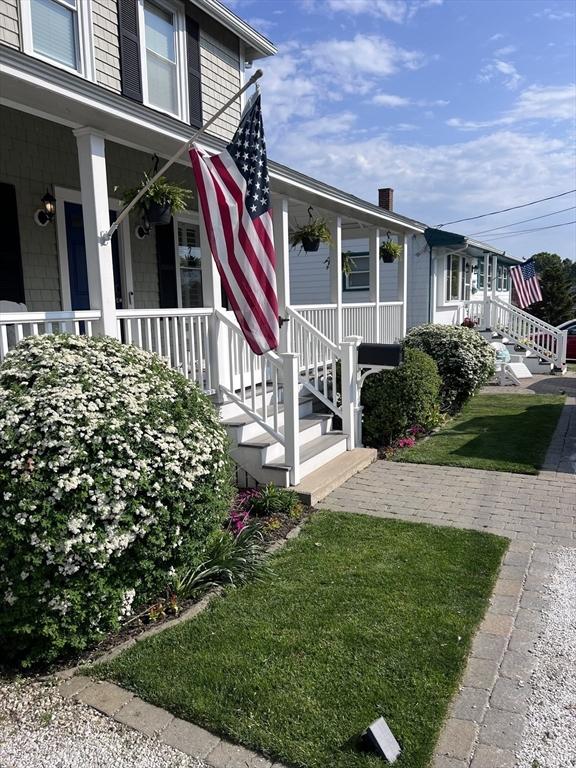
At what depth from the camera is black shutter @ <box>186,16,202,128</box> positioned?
368 inches

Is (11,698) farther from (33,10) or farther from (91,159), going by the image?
(33,10)

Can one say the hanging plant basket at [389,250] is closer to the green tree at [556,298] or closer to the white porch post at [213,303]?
the white porch post at [213,303]

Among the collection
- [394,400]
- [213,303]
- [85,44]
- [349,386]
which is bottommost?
[394,400]

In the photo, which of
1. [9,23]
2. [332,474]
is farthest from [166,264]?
[332,474]

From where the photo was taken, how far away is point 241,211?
4.84 meters

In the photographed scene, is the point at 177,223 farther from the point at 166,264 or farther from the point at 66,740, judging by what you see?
the point at 66,740

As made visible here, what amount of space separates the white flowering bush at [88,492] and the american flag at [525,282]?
66.4 feet

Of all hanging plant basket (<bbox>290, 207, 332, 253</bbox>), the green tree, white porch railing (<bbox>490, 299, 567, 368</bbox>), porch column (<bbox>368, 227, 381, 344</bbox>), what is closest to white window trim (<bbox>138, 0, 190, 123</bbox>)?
hanging plant basket (<bbox>290, 207, 332, 253</bbox>)

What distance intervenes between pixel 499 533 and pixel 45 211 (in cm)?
601

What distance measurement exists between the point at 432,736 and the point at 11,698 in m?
2.03

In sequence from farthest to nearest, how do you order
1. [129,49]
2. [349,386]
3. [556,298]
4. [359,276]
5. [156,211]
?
[556,298] → [359,276] → [129,49] → [349,386] → [156,211]

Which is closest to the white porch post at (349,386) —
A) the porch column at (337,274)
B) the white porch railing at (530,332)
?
the porch column at (337,274)

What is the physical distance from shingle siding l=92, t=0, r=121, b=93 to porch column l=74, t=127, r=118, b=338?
11.8ft

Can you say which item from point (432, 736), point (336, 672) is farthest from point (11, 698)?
point (432, 736)
